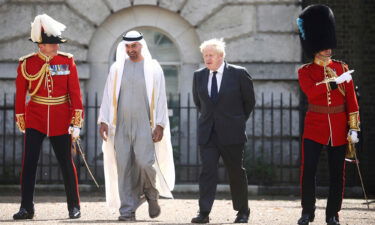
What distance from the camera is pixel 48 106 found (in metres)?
11.4

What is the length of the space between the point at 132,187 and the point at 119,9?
6.25 meters

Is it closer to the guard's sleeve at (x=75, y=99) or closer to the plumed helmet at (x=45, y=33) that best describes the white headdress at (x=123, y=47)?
the guard's sleeve at (x=75, y=99)

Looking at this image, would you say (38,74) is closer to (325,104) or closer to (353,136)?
(325,104)

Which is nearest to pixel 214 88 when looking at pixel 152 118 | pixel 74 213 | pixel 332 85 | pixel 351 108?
pixel 152 118

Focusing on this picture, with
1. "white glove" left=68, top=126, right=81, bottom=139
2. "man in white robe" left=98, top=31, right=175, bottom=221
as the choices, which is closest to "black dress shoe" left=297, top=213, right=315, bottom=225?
"man in white robe" left=98, top=31, right=175, bottom=221

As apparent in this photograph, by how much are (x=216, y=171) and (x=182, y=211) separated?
66.0 inches

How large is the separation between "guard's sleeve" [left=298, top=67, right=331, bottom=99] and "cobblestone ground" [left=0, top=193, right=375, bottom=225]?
4.37 ft

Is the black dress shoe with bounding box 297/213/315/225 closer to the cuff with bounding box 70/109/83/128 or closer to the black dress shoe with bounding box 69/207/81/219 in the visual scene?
the black dress shoe with bounding box 69/207/81/219

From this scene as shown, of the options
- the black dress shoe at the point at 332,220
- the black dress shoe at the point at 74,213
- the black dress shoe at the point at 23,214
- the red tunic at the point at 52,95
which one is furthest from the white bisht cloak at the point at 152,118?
the black dress shoe at the point at 332,220

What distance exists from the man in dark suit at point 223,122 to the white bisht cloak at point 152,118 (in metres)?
0.48

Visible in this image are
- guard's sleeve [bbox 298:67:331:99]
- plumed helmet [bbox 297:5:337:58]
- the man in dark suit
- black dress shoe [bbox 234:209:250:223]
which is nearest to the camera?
guard's sleeve [bbox 298:67:331:99]

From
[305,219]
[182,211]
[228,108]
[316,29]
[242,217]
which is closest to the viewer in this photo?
[305,219]

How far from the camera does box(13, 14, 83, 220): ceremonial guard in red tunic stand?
11367mm

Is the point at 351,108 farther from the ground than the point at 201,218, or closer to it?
farther from the ground
